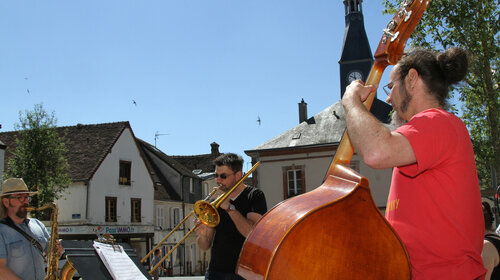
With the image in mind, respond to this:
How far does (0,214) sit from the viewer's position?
514 centimetres

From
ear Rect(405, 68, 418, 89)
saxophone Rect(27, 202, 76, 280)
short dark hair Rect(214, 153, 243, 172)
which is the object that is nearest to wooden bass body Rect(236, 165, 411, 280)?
ear Rect(405, 68, 418, 89)

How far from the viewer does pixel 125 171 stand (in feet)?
108

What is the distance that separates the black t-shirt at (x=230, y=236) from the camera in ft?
13.9

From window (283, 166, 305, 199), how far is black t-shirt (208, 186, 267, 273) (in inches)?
969

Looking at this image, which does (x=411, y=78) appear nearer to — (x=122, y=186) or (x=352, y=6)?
(x=122, y=186)

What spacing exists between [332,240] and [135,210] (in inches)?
1278

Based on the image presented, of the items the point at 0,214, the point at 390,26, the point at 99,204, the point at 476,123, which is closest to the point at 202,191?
A: the point at 99,204

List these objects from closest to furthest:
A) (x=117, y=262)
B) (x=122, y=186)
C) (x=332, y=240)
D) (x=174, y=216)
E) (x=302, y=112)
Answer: (x=332, y=240) → (x=117, y=262) → (x=122, y=186) → (x=302, y=112) → (x=174, y=216)

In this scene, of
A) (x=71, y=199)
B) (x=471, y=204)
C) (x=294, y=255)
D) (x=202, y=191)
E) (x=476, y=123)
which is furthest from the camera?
(x=202, y=191)

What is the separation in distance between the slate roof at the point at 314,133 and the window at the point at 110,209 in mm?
9189

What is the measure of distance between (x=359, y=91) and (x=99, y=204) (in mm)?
29660

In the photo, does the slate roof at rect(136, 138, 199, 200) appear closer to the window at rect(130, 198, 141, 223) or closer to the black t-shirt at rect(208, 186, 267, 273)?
the window at rect(130, 198, 141, 223)

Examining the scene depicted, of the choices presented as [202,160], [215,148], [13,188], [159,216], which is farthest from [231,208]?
[202,160]

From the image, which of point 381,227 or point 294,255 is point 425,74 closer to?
point 381,227
